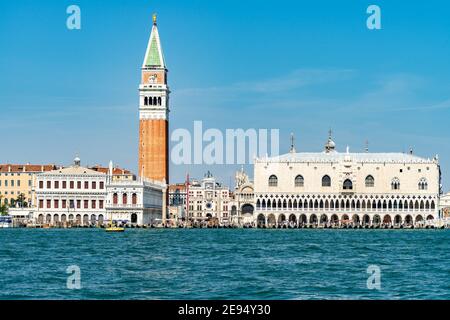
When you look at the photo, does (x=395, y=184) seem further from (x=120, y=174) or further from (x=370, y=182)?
(x=120, y=174)

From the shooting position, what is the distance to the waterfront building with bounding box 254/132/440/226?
94.1 m

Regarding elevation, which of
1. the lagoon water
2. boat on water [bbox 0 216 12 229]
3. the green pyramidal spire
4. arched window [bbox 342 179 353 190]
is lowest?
the lagoon water

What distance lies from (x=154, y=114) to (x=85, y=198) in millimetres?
12455

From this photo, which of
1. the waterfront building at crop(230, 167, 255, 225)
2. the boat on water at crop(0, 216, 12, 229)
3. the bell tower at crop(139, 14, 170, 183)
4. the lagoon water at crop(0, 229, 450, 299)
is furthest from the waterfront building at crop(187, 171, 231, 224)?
the lagoon water at crop(0, 229, 450, 299)

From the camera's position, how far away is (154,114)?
319 feet

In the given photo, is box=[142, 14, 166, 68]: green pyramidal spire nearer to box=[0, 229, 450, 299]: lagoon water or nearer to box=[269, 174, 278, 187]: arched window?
box=[269, 174, 278, 187]: arched window

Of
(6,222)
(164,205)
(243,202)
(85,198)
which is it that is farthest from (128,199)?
(243,202)

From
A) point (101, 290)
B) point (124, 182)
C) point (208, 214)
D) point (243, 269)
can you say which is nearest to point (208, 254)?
point (243, 269)

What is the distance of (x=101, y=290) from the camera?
19188 millimetres

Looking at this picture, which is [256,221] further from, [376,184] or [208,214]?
[208,214]

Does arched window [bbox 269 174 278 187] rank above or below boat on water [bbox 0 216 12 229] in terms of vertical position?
above

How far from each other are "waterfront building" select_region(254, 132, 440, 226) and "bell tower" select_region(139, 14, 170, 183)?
10.6 meters

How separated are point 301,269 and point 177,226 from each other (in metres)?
69.0

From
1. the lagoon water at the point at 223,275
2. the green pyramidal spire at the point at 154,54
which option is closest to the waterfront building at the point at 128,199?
the green pyramidal spire at the point at 154,54
